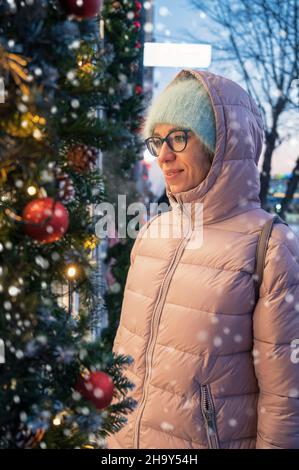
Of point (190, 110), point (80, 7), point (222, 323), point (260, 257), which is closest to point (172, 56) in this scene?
point (190, 110)

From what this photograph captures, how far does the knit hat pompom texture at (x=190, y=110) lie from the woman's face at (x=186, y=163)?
0.03 metres

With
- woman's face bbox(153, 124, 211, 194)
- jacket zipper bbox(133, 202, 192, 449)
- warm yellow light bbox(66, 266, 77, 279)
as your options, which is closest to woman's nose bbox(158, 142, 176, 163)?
woman's face bbox(153, 124, 211, 194)

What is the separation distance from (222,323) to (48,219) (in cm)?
99

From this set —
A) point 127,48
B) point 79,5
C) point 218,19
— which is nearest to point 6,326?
point 79,5

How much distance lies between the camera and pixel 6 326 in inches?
39.6

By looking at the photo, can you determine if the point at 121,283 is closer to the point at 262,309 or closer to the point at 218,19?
the point at 262,309

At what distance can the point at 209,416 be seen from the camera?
1780 millimetres

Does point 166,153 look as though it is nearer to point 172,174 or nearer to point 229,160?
point 172,174

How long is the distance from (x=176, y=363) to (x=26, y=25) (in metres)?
1.26

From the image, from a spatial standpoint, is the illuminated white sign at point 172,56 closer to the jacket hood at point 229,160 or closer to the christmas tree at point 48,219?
the jacket hood at point 229,160

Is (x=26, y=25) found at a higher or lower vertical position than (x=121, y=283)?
higher

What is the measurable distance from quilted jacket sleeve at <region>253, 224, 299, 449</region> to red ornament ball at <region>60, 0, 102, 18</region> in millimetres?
1021

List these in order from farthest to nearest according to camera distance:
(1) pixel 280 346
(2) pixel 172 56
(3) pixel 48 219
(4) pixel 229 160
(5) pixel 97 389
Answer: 1. (2) pixel 172 56
2. (4) pixel 229 160
3. (1) pixel 280 346
4. (5) pixel 97 389
5. (3) pixel 48 219

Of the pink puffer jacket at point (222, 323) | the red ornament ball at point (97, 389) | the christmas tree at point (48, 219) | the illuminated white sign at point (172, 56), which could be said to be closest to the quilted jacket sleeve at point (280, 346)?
the pink puffer jacket at point (222, 323)
